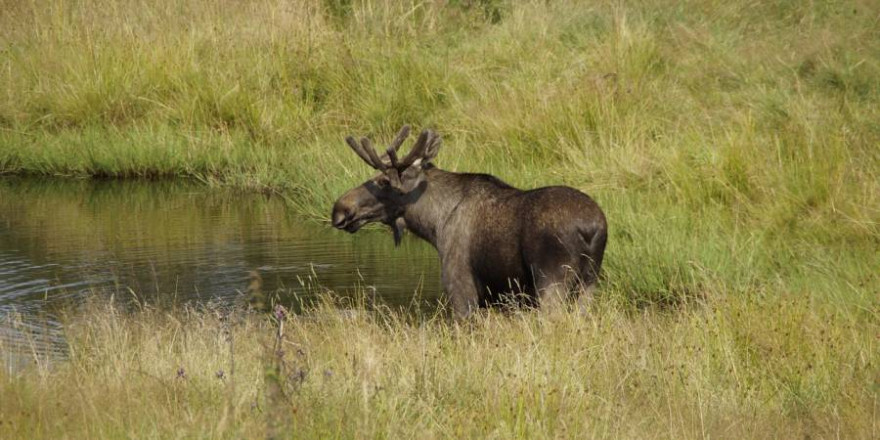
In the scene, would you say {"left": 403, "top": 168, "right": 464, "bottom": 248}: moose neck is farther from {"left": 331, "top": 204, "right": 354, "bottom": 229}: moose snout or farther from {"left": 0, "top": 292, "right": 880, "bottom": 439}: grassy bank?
{"left": 0, "top": 292, "right": 880, "bottom": 439}: grassy bank

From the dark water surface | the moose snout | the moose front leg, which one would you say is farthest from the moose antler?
the dark water surface

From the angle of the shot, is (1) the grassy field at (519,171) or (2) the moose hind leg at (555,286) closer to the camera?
(1) the grassy field at (519,171)

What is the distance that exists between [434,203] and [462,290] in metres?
0.73

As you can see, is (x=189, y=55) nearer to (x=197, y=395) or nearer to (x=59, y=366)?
Result: (x=59, y=366)

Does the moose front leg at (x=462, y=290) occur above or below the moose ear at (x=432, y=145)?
below

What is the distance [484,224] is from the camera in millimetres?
8539

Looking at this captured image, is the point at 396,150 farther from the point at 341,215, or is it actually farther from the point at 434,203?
the point at 341,215

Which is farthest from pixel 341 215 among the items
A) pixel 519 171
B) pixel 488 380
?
pixel 519 171

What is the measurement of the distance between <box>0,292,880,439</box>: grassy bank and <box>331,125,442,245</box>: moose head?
1290mm

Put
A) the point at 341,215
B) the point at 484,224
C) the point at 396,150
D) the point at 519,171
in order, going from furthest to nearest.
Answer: the point at 519,171
the point at 341,215
the point at 396,150
the point at 484,224

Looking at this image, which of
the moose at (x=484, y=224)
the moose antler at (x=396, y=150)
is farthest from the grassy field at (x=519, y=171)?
the moose antler at (x=396, y=150)

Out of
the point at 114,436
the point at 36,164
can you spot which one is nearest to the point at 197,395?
the point at 114,436

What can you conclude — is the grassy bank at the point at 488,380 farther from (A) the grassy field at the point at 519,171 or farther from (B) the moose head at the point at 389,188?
(B) the moose head at the point at 389,188

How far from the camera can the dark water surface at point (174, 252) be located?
1005 cm
